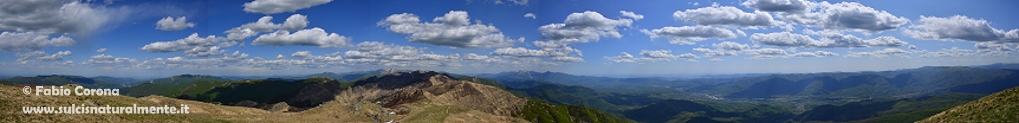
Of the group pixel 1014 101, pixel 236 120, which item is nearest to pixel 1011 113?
pixel 1014 101

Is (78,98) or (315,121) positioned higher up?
(78,98)

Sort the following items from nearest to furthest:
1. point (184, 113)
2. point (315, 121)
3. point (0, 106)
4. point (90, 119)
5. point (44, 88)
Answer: point (0, 106)
point (90, 119)
point (44, 88)
point (184, 113)
point (315, 121)

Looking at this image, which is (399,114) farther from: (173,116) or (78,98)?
(78,98)

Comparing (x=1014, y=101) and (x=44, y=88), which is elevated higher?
(x=44, y=88)

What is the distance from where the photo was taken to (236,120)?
76.6 metres

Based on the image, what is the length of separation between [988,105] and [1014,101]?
3551mm

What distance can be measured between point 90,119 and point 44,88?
16.3 metres

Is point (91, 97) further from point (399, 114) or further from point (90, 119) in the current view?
point (399, 114)

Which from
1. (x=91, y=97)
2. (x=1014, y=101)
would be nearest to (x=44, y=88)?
(x=91, y=97)

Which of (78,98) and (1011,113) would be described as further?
(78,98)

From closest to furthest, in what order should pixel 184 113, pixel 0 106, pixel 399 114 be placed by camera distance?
pixel 0 106 → pixel 184 113 → pixel 399 114

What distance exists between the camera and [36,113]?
54219mm

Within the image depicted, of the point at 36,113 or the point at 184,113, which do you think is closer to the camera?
the point at 36,113

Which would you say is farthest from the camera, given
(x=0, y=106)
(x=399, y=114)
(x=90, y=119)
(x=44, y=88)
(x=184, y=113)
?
(x=399, y=114)
